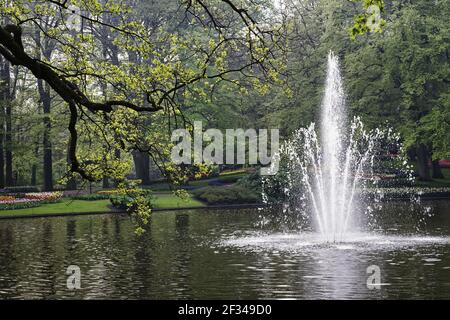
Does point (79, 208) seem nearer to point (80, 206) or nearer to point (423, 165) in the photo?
point (80, 206)

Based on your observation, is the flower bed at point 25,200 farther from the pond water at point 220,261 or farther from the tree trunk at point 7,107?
the pond water at point 220,261

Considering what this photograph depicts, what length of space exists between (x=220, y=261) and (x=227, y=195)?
78.0ft

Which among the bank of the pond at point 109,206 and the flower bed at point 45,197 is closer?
the bank of the pond at point 109,206

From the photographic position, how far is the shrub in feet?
137

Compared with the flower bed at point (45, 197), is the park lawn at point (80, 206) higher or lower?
lower

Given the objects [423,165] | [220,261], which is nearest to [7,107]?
[423,165]

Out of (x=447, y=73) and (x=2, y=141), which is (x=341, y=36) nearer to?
(x=447, y=73)

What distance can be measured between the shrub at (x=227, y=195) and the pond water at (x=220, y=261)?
1176 centimetres

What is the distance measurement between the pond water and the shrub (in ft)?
38.6

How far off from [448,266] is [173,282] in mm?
6945

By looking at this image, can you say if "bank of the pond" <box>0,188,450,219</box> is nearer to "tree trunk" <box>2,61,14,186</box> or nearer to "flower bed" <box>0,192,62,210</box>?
"flower bed" <box>0,192,62,210</box>

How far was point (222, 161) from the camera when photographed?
193ft

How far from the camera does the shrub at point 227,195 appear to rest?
137ft

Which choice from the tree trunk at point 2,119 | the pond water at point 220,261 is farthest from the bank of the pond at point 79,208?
the tree trunk at point 2,119
